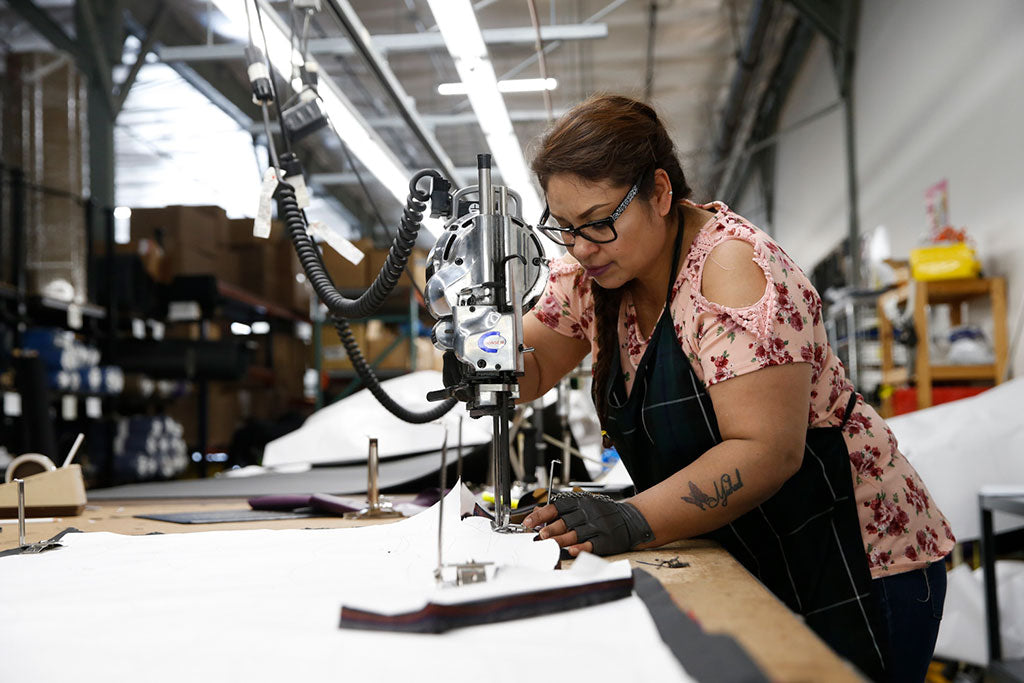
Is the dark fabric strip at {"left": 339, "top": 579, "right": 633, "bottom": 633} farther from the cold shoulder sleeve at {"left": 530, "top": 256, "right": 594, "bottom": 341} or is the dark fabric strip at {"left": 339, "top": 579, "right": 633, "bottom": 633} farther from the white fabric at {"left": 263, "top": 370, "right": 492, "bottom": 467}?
the white fabric at {"left": 263, "top": 370, "right": 492, "bottom": 467}

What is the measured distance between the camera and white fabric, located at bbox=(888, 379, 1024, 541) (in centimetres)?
263

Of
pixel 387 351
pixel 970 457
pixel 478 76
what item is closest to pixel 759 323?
pixel 970 457

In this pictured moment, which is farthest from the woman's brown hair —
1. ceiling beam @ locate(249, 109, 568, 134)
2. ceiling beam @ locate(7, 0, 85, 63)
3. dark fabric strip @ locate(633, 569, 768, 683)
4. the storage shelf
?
ceiling beam @ locate(7, 0, 85, 63)

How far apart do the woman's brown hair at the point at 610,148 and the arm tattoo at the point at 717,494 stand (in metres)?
0.37

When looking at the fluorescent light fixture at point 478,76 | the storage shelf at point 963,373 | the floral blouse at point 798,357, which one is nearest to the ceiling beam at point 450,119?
the fluorescent light fixture at point 478,76

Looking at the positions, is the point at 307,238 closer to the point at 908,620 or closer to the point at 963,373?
the point at 908,620

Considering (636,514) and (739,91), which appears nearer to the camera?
(636,514)

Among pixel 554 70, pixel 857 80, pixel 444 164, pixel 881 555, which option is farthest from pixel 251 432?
pixel 881 555

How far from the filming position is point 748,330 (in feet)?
3.50

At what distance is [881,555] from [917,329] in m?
3.53

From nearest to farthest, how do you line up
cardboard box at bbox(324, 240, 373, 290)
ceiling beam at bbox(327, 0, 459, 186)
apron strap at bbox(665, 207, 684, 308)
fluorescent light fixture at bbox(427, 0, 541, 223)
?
apron strap at bbox(665, 207, 684, 308)
ceiling beam at bbox(327, 0, 459, 186)
fluorescent light fixture at bbox(427, 0, 541, 223)
cardboard box at bbox(324, 240, 373, 290)

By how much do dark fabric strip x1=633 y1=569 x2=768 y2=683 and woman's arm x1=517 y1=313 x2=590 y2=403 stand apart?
2.88 feet

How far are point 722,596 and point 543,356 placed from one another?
0.88 meters

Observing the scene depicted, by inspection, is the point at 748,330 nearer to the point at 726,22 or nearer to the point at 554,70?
the point at 726,22
